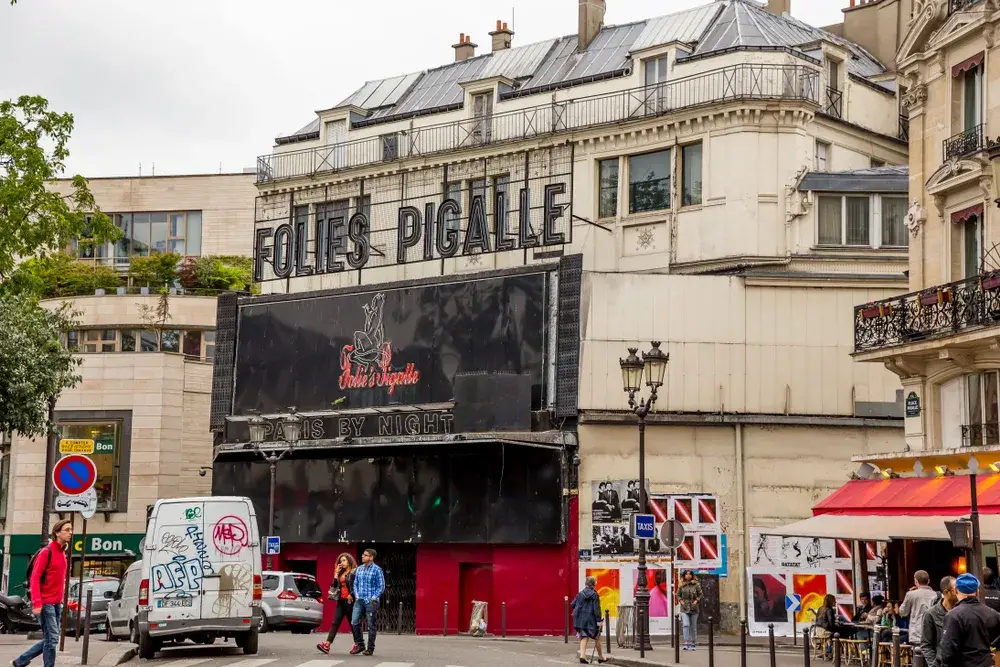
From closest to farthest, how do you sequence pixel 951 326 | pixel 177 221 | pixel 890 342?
pixel 951 326 → pixel 890 342 → pixel 177 221

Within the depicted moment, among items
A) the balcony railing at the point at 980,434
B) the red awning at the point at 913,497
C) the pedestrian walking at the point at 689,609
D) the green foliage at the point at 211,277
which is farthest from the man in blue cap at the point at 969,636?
the green foliage at the point at 211,277

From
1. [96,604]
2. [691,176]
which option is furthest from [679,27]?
[96,604]

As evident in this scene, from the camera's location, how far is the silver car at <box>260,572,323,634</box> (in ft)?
110

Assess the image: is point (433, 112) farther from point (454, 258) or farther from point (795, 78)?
point (795, 78)

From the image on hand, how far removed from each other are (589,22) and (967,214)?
72.5 ft

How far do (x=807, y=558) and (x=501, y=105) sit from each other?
16600 millimetres

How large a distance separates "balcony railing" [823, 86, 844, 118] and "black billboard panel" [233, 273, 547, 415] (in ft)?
31.5

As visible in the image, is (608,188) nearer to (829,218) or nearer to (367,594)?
(829,218)

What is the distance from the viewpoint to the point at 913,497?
26.5 meters

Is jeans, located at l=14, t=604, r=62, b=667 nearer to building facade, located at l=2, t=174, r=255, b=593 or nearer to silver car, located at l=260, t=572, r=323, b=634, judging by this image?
silver car, located at l=260, t=572, r=323, b=634

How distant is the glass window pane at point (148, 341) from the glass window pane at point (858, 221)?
26278 millimetres

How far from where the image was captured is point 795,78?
40.8 m

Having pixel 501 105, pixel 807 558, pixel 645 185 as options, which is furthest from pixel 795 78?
pixel 807 558

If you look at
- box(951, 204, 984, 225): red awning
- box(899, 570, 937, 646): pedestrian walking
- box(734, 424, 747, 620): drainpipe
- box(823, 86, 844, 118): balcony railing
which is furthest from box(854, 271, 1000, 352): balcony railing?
box(823, 86, 844, 118): balcony railing
